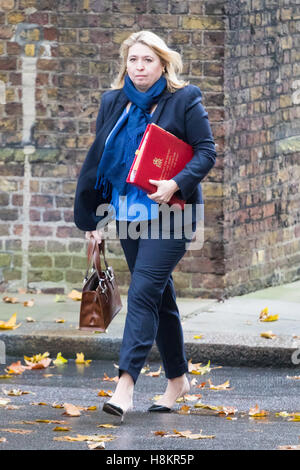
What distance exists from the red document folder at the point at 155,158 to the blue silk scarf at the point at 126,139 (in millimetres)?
180

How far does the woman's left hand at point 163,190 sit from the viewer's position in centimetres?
607

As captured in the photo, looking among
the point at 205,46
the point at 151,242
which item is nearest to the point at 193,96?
the point at 151,242

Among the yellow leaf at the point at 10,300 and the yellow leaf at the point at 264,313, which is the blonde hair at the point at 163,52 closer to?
the yellow leaf at the point at 264,313

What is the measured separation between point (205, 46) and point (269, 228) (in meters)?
1.81

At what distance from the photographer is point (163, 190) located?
6070 mm

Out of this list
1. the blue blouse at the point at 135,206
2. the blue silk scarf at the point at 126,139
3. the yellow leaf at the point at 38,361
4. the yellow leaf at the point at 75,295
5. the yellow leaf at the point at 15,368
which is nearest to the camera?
the blue blouse at the point at 135,206

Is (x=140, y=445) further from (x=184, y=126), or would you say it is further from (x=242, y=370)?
(x=242, y=370)

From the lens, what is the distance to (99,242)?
6.49 metres

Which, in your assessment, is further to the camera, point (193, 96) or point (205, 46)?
point (205, 46)

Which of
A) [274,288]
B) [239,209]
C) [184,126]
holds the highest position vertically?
[184,126]

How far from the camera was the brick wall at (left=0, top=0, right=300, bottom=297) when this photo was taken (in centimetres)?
965

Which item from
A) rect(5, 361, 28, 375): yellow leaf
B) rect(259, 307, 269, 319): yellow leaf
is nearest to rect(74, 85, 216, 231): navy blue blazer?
rect(5, 361, 28, 375): yellow leaf

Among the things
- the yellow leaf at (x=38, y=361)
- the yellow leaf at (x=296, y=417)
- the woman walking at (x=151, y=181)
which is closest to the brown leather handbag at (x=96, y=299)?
the woman walking at (x=151, y=181)
